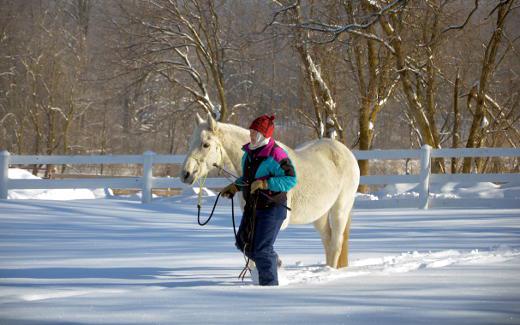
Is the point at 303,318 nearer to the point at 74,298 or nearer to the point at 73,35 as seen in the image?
the point at 74,298

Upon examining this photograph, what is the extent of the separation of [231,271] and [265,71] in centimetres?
2985

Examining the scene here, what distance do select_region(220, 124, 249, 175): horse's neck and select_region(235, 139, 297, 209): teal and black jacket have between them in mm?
512

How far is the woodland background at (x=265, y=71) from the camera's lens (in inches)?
687

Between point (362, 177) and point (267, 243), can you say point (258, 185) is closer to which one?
point (267, 243)

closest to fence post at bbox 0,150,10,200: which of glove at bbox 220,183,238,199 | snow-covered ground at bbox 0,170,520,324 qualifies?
snow-covered ground at bbox 0,170,520,324

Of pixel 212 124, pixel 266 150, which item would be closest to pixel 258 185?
pixel 266 150

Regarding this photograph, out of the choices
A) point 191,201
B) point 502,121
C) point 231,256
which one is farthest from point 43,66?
point 231,256

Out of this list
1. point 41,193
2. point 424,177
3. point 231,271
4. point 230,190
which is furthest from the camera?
point 41,193

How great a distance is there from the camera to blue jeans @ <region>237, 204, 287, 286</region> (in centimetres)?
463

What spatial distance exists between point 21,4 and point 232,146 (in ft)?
108

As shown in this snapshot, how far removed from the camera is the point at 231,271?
5.88 m

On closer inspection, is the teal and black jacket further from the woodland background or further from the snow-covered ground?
the woodland background

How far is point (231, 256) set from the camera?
6.93m

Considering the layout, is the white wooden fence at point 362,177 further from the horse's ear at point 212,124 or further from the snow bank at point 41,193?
the horse's ear at point 212,124
